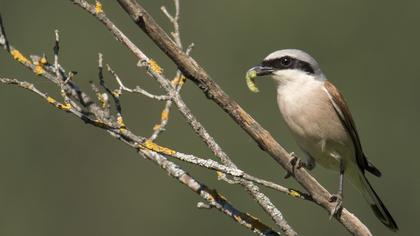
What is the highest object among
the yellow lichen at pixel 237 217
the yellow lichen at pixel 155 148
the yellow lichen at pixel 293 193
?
the yellow lichen at pixel 155 148

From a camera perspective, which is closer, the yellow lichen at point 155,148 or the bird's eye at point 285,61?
the yellow lichen at point 155,148

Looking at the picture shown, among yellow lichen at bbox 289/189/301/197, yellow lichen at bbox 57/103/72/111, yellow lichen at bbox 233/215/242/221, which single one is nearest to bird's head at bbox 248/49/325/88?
yellow lichen at bbox 289/189/301/197

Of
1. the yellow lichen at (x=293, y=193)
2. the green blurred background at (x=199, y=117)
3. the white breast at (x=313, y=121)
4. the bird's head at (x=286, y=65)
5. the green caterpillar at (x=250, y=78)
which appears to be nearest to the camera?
the yellow lichen at (x=293, y=193)

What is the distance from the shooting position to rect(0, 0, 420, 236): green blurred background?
9508 mm

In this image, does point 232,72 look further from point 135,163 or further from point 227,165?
point 227,165

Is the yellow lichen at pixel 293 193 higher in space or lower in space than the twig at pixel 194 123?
lower

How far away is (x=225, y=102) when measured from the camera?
3268 millimetres

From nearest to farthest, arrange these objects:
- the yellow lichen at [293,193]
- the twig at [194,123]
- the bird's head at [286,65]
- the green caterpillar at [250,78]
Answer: the twig at [194,123]
the yellow lichen at [293,193]
the green caterpillar at [250,78]
the bird's head at [286,65]

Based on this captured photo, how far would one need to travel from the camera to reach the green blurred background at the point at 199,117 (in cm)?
951

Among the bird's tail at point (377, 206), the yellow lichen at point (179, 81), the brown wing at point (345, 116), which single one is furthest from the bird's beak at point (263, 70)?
the yellow lichen at point (179, 81)

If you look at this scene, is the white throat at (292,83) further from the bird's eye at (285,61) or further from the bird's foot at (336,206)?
the bird's foot at (336,206)

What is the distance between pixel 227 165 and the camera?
3.28 m

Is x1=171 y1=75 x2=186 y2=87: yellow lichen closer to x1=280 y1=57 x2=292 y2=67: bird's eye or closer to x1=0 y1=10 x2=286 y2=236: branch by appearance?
x1=0 y1=10 x2=286 y2=236: branch

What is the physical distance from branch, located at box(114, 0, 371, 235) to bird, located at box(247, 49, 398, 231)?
1069mm
